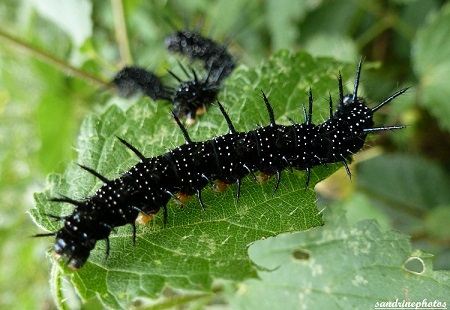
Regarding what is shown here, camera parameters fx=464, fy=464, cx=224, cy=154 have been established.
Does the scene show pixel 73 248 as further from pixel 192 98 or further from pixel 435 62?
pixel 435 62

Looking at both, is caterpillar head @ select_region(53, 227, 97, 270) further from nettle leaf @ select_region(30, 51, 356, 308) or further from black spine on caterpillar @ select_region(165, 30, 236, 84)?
black spine on caterpillar @ select_region(165, 30, 236, 84)

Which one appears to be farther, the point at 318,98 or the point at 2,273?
Answer: the point at 2,273

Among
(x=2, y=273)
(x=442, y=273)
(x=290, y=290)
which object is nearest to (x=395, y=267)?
(x=442, y=273)

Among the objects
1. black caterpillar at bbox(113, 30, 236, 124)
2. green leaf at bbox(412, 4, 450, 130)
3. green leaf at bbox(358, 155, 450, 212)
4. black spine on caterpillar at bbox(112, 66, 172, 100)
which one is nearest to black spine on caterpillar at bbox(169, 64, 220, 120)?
black caterpillar at bbox(113, 30, 236, 124)

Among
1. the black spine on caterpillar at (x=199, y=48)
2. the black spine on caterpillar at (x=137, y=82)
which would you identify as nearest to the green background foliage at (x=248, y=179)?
the black spine on caterpillar at (x=137, y=82)

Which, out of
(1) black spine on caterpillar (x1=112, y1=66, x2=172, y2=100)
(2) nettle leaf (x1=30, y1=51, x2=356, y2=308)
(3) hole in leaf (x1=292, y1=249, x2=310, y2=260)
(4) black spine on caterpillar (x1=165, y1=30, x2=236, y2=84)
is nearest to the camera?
(2) nettle leaf (x1=30, y1=51, x2=356, y2=308)

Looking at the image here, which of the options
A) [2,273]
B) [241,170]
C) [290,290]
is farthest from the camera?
[2,273]

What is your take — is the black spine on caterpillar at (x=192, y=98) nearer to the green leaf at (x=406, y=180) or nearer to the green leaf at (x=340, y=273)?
the green leaf at (x=340, y=273)

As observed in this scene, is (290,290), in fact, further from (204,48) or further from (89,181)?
(204,48)
